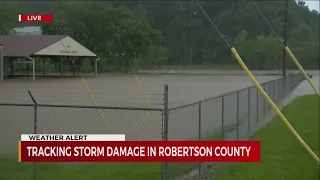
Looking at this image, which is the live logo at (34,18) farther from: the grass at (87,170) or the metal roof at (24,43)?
the grass at (87,170)

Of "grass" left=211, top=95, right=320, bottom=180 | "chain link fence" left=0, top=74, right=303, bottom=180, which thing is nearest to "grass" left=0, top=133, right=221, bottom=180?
"chain link fence" left=0, top=74, right=303, bottom=180

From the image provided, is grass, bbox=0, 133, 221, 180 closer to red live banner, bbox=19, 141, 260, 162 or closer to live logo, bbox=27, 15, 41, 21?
red live banner, bbox=19, 141, 260, 162

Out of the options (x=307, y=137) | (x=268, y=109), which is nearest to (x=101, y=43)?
(x=307, y=137)

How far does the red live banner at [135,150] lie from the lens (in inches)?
242

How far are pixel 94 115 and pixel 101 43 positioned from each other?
2479 mm

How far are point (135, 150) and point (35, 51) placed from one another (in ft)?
22.2

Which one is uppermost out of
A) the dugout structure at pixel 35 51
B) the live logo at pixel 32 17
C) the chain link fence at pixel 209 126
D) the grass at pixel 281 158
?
the live logo at pixel 32 17

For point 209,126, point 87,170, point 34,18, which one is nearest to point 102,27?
point 34,18

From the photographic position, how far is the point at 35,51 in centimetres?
1197

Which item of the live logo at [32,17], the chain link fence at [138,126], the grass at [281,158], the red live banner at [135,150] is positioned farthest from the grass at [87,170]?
the live logo at [32,17]

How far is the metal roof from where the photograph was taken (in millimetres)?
11484

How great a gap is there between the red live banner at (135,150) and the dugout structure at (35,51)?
534cm

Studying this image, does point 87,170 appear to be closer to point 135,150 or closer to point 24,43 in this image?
point 135,150

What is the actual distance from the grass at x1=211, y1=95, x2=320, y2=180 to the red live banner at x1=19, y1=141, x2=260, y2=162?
2.10 m
